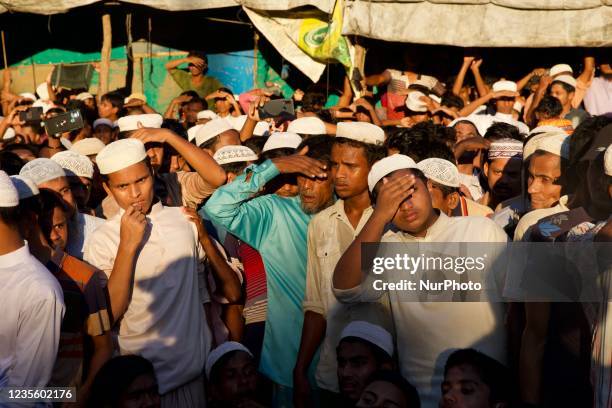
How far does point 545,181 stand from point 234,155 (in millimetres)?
1983

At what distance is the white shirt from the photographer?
504 centimetres

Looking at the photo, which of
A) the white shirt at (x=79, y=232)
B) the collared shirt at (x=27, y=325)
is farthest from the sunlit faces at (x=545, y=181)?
the collared shirt at (x=27, y=325)

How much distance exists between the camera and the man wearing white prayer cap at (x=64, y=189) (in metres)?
5.06

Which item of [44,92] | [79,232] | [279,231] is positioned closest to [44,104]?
[44,92]

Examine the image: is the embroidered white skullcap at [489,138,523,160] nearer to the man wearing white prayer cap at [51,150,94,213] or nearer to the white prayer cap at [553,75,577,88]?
the man wearing white prayer cap at [51,150,94,213]

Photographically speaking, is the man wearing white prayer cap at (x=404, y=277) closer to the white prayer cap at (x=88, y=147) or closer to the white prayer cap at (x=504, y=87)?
the white prayer cap at (x=88, y=147)

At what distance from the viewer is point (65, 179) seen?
5.20 m

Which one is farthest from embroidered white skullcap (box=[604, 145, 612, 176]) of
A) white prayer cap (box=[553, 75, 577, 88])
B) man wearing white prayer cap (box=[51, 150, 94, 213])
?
white prayer cap (box=[553, 75, 577, 88])

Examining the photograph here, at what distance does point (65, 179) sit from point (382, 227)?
2.04m

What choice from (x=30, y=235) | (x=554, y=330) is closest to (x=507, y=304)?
(x=554, y=330)

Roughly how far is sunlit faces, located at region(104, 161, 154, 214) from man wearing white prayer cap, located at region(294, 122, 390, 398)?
82 cm

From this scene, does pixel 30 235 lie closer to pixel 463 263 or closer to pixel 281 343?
pixel 281 343

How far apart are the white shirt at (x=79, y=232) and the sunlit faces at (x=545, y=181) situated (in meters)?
2.30

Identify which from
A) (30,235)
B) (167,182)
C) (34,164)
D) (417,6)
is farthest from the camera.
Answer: (417,6)
